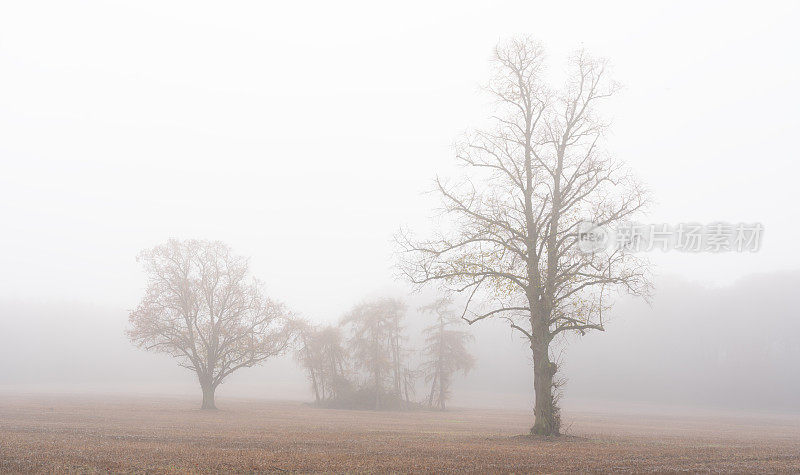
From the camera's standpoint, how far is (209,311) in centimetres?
4397

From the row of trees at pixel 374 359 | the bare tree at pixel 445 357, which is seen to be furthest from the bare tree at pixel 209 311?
the bare tree at pixel 445 357

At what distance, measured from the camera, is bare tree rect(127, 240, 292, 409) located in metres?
41.9

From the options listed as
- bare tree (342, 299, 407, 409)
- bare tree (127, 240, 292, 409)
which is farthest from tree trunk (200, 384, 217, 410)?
bare tree (342, 299, 407, 409)

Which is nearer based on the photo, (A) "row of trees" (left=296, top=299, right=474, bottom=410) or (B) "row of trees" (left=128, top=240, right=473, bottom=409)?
(B) "row of trees" (left=128, top=240, right=473, bottom=409)

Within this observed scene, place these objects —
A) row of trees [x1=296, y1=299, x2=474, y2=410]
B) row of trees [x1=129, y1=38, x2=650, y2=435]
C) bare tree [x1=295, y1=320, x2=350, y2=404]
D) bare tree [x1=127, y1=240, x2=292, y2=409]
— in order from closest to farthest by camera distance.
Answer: row of trees [x1=129, y1=38, x2=650, y2=435] < bare tree [x1=127, y1=240, x2=292, y2=409] < row of trees [x1=296, y1=299, x2=474, y2=410] < bare tree [x1=295, y1=320, x2=350, y2=404]

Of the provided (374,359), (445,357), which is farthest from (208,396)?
(445,357)

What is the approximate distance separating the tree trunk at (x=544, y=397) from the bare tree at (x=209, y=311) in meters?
27.5

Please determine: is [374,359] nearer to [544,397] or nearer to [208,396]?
[208,396]

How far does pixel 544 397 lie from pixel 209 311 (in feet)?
107

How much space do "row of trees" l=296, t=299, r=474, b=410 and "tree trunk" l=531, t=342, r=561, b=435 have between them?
36298 millimetres

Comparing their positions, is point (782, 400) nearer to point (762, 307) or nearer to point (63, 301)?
point (762, 307)

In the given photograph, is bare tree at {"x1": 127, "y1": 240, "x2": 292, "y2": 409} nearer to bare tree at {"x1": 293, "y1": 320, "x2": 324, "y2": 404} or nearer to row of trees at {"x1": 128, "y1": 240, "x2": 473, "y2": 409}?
row of trees at {"x1": 128, "y1": 240, "x2": 473, "y2": 409}

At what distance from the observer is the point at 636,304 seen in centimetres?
11512

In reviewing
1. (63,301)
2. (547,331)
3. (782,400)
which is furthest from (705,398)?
(63,301)
